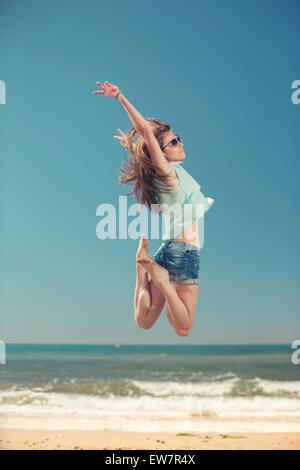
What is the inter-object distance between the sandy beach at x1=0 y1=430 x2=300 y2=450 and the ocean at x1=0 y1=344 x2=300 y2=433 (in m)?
0.36

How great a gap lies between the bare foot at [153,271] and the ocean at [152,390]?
4.34 metres

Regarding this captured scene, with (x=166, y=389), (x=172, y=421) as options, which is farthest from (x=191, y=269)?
(x=166, y=389)

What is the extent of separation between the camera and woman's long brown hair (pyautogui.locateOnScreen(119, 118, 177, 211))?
2.51 metres

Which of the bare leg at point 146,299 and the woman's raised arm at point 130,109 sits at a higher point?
the woman's raised arm at point 130,109

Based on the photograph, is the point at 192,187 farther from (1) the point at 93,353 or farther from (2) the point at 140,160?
(1) the point at 93,353

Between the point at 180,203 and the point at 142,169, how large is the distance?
29cm

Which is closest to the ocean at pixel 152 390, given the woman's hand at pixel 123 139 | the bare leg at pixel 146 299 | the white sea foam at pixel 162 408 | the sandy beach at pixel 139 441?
the white sea foam at pixel 162 408

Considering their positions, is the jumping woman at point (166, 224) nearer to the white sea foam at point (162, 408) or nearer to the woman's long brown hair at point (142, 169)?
the woman's long brown hair at point (142, 169)

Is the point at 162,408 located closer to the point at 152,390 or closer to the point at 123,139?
the point at 152,390

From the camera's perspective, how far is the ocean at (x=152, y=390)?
6.67 m

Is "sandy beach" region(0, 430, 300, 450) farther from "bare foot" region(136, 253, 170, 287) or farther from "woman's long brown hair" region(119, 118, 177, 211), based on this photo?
"woman's long brown hair" region(119, 118, 177, 211)

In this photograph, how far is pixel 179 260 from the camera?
100 inches

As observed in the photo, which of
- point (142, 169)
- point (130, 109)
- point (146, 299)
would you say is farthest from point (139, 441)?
point (130, 109)

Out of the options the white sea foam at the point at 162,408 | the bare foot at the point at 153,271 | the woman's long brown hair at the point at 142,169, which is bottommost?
the white sea foam at the point at 162,408
